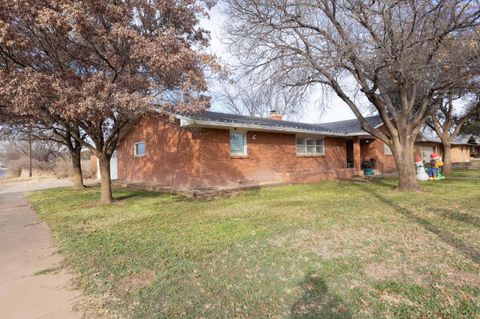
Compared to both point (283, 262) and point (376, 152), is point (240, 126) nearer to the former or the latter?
point (283, 262)

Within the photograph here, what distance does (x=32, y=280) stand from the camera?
4020 millimetres

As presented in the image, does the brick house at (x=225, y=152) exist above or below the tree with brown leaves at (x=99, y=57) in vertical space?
below

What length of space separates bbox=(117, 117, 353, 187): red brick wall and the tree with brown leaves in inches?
143

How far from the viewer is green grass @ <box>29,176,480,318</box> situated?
120 inches

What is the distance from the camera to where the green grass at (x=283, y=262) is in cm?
305

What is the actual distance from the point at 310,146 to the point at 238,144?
5.86 meters

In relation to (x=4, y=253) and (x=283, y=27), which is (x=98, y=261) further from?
(x=283, y=27)

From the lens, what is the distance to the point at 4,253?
5305 mm

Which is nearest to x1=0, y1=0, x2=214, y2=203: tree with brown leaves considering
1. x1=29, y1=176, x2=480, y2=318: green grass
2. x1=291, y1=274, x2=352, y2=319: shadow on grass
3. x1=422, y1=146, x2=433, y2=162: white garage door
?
x1=29, y1=176, x2=480, y2=318: green grass

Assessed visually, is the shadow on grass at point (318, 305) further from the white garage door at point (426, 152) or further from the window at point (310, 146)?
the white garage door at point (426, 152)

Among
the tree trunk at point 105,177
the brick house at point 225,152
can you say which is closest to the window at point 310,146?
the brick house at point 225,152

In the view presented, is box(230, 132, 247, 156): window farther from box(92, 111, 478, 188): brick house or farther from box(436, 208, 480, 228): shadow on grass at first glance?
box(436, 208, 480, 228): shadow on grass

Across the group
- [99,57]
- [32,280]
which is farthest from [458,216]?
[99,57]

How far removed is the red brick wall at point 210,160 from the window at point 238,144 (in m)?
0.26
